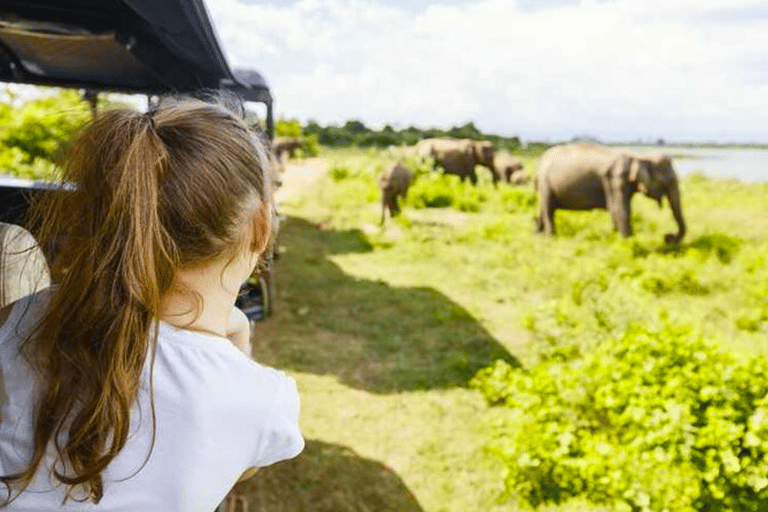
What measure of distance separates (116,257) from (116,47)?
2.75 m

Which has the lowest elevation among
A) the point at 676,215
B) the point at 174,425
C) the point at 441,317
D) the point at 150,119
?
the point at 441,317

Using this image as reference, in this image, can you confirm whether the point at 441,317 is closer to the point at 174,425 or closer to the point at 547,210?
the point at 547,210

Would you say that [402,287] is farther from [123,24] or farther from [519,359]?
[123,24]

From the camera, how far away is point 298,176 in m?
24.9

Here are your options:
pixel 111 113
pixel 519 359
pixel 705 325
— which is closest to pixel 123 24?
pixel 111 113

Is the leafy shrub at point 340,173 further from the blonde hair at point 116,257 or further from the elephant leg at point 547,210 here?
the blonde hair at point 116,257

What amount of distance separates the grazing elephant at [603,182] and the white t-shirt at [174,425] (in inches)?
460

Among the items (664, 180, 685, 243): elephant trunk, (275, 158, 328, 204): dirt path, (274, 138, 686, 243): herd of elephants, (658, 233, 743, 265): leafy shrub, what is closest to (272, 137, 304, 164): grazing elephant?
(275, 158, 328, 204): dirt path

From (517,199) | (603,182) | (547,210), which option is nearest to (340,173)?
(517,199)

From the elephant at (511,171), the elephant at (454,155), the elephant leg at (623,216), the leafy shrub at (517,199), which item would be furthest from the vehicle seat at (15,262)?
the elephant at (511,171)

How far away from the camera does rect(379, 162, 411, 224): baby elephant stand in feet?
46.0

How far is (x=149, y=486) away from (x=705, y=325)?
6725 mm

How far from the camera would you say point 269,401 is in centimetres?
112

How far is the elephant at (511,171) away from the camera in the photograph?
76.2ft
